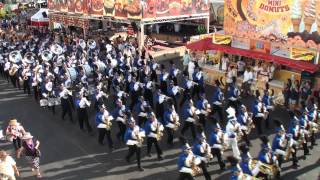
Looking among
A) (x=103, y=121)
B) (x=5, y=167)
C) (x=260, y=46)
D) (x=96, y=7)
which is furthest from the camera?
(x=96, y=7)

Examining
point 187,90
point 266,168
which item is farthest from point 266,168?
point 187,90

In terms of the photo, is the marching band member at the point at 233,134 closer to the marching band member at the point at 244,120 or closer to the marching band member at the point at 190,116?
the marching band member at the point at 244,120

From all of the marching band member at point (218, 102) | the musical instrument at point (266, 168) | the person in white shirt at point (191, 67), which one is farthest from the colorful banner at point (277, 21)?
the musical instrument at point (266, 168)

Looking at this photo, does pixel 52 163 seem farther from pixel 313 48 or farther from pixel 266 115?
pixel 313 48

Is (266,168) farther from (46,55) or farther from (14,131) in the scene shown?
(46,55)

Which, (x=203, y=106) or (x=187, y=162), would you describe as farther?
(x=203, y=106)

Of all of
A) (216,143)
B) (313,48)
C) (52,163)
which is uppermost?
(313,48)

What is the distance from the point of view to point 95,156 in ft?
41.4

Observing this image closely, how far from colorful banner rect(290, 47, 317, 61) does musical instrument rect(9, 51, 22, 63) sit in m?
12.2

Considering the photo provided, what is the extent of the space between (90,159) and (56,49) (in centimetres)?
1130

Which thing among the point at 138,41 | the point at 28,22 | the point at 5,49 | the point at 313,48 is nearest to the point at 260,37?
the point at 313,48

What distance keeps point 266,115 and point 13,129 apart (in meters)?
7.82

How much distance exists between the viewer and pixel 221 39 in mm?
19797

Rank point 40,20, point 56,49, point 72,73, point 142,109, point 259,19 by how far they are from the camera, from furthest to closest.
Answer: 1. point 40,20
2. point 56,49
3. point 72,73
4. point 259,19
5. point 142,109
